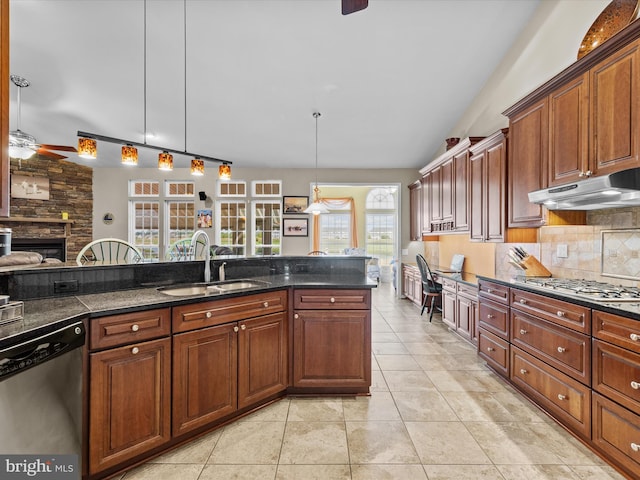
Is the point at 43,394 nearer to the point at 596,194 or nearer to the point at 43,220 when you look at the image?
the point at 596,194

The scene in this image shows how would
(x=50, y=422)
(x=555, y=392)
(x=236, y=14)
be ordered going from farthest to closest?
(x=236, y=14) → (x=555, y=392) → (x=50, y=422)

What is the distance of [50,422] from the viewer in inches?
48.3

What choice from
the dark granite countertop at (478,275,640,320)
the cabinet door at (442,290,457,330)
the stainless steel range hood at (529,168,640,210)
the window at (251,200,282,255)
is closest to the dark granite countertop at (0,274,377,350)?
the dark granite countertop at (478,275,640,320)

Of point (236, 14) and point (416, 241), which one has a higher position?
point (236, 14)

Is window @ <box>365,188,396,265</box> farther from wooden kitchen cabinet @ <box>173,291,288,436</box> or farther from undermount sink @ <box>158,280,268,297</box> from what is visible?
wooden kitchen cabinet @ <box>173,291,288,436</box>

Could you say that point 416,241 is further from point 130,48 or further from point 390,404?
point 130,48

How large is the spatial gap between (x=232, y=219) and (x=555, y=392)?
5835mm

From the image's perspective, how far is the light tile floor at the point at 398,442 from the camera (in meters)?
1.60

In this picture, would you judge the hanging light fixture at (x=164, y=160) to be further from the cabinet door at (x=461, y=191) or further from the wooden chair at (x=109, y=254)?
the cabinet door at (x=461, y=191)

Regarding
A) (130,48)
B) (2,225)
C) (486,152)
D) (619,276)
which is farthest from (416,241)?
(2,225)


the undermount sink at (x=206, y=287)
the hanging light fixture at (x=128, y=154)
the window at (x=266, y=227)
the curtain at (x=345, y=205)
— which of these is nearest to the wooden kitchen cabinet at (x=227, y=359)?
the undermount sink at (x=206, y=287)

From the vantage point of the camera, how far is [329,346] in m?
2.32

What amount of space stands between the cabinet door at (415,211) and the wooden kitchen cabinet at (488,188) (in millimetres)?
1830

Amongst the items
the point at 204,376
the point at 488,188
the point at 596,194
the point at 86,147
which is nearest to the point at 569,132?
the point at 596,194
